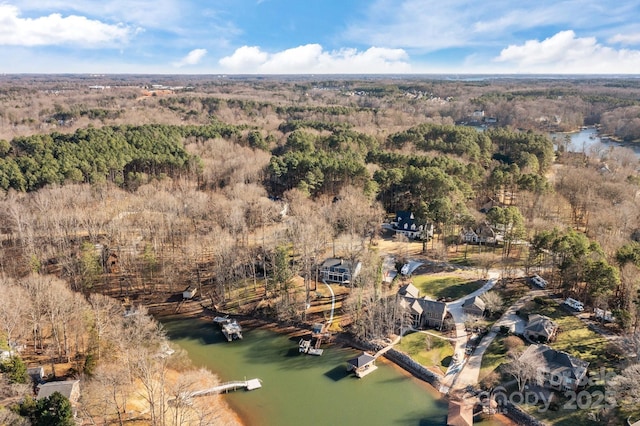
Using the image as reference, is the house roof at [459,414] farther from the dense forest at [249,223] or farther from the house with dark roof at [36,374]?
the house with dark roof at [36,374]

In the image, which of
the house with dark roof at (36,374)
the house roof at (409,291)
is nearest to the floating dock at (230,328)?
A: the house with dark roof at (36,374)

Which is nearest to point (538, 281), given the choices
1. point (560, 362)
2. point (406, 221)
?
point (560, 362)

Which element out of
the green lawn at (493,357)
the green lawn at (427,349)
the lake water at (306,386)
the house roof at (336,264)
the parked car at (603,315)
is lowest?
the lake water at (306,386)

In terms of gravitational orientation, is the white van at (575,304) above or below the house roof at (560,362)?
above

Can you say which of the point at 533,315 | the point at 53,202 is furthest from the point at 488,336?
the point at 53,202

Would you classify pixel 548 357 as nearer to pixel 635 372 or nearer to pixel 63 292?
pixel 635 372

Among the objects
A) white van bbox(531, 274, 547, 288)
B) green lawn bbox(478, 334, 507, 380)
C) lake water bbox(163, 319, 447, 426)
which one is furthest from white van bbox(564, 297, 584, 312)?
lake water bbox(163, 319, 447, 426)

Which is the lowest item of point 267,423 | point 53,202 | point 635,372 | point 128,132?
point 267,423
